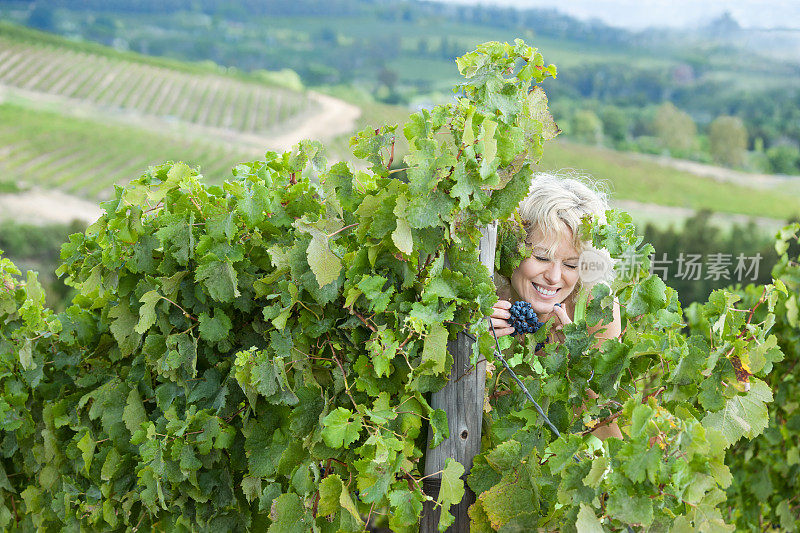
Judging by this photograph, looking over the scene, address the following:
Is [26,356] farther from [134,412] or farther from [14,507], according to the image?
[14,507]

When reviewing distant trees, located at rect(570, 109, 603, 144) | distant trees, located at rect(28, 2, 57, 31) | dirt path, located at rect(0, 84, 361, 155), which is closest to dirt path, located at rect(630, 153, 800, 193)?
distant trees, located at rect(570, 109, 603, 144)

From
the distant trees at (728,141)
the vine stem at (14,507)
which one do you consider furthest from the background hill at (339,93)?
the vine stem at (14,507)

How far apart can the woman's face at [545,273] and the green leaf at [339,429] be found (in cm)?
55

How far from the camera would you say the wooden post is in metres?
1.30

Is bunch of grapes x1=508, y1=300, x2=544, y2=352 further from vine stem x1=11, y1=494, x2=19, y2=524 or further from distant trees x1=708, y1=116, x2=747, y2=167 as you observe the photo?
distant trees x1=708, y1=116, x2=747, y2=167

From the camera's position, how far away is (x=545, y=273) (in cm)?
159

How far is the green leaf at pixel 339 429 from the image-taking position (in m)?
1.21

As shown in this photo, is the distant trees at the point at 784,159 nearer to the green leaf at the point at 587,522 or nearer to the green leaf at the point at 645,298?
the green leaf at the point at 645,298

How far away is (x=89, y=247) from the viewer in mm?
1666

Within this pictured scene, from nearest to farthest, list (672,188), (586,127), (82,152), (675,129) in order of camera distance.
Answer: (82,152)
(672,188)
(586,127)
(675,129)

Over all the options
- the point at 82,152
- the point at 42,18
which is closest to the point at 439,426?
the point at 82,152

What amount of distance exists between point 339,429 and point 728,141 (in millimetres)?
23750

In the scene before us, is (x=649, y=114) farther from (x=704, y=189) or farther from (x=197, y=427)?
(x=197, y=427)

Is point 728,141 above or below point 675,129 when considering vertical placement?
below
